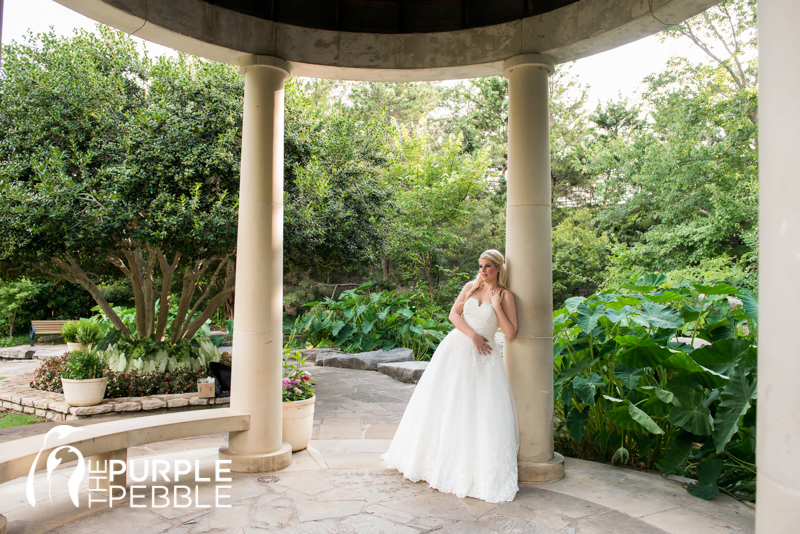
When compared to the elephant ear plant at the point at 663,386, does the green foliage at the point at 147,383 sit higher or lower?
lower

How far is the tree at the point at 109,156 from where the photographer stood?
27.1 feet

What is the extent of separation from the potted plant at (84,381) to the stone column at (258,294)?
4.80 m

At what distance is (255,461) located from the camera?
4672 mm

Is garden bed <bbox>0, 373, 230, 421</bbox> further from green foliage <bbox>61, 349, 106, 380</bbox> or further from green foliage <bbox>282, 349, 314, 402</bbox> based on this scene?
green foliage <bbox>282, 349, 314, 402</bbox>

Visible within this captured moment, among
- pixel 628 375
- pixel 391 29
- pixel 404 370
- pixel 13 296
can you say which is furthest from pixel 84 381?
pixel 13 296

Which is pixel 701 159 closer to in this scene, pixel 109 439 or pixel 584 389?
pixel 584 389

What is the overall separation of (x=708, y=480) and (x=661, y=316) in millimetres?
1405

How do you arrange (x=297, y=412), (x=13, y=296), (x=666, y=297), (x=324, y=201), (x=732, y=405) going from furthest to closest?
(x=13, y=296), (x=324, y=201), (x=297, y=412), (x=666, y=297), (x=732, y=405)

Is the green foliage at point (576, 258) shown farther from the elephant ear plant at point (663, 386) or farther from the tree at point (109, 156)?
the elephant ear plant at point (663, 386)

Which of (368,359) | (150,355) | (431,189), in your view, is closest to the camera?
(150,355)

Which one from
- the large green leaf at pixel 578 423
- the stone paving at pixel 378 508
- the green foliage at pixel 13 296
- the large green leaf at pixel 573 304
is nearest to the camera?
the stone paving at pixel 378 508

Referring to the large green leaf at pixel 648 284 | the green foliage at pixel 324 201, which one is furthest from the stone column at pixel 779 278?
the green foliage at pixel 324 201

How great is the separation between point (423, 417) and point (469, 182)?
15.2 meters

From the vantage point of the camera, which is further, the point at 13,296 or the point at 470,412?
the point at 13,296
